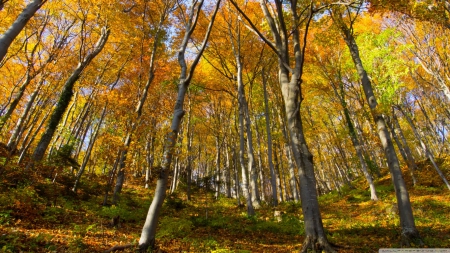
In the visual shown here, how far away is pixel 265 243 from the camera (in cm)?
723

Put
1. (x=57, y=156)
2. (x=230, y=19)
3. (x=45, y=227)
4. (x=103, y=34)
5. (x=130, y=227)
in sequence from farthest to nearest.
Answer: (x=230, y=19) → (x=103, y=34) → (x=57, y=156) → (x=130, y=227) → (x=45, y=227)

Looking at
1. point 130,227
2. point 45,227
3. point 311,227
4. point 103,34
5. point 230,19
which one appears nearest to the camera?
point 311,227

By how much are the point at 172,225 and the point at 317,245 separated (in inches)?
167

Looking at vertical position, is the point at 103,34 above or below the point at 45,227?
above

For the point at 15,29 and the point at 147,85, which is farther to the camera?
the point at 147,85

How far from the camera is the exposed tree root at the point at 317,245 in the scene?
16.2 ft

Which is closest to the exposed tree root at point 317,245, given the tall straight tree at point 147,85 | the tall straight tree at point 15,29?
the tall straight tree at point 15,29

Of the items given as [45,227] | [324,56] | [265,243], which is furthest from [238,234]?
[324,56]

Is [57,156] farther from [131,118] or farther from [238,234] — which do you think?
[238,234]

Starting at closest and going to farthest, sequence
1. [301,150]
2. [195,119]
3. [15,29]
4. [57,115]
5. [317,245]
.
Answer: [15,29] → [317,245] → [301,150] → [57,115] → [195,119]

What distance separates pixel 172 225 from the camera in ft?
23.5

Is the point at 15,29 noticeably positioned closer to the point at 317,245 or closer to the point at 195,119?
the point at 317,245

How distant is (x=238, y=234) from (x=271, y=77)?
13618 millimetres

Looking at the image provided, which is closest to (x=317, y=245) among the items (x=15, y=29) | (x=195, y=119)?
(x=15, y=29)
